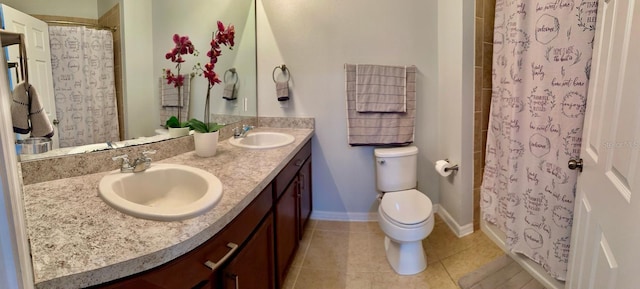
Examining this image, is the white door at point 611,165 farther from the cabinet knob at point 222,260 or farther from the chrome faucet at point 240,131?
the chrome faucet at point 240,131

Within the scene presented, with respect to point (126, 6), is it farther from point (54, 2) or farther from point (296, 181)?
point (296, 181)

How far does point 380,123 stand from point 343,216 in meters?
0.88

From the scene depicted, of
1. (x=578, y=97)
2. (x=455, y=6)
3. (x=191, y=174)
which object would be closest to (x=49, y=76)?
(x=191, y=174)

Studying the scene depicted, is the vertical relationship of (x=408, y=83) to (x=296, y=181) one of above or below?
above

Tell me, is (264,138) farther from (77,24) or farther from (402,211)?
(77,24)

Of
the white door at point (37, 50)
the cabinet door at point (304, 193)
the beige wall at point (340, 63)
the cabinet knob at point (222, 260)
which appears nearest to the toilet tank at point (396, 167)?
the beige wall at point (340, 63)

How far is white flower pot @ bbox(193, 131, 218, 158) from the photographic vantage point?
1.55 metres

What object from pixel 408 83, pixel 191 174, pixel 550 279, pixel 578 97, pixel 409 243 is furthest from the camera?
pixel 408 83

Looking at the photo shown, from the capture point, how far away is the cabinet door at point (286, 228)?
5.17ft

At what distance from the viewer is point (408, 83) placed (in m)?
2.46

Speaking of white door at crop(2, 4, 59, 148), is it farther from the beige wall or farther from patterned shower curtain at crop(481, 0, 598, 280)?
patterned shower curtain at crop(481, 0, 598, 280)

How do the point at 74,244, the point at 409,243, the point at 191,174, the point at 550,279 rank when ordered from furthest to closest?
the point at 409,243 → the point at 550,279 → the point at 191,174 → the point at 74,244

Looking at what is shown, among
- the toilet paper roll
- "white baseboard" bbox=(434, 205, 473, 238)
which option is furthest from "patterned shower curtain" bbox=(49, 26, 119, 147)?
"white baseboard" bbox=(434, 205, 473, 238)

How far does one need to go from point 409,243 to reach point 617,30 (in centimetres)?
141
